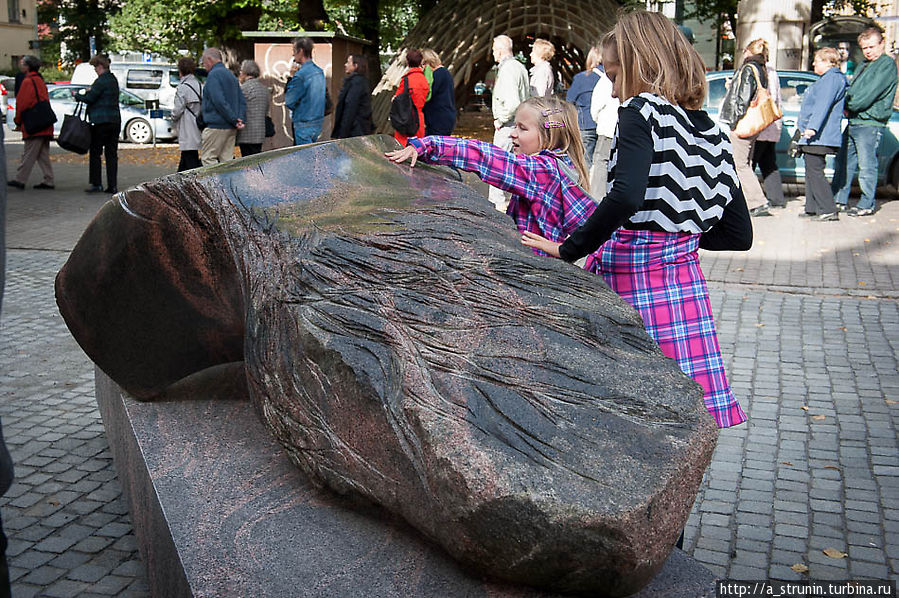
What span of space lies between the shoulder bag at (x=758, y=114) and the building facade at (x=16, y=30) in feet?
145

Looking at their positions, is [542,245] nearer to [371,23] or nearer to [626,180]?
[626,180]

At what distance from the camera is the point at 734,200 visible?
316 cm

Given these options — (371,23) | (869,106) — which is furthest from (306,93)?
(371,23)

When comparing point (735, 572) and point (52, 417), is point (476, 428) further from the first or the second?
point (52, 417)

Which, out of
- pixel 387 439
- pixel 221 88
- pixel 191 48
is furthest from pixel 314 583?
pixel 191 48

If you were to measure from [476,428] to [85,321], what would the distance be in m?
1.98

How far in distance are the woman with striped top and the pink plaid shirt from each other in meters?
0.44

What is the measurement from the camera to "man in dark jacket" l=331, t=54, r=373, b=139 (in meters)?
11.9

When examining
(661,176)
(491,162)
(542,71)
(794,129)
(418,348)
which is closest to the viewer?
(418,348)

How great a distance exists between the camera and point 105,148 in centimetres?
1377

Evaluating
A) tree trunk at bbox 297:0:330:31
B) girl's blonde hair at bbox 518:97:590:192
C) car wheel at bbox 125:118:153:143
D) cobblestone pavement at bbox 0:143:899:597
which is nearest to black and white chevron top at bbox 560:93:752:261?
girl's blonde hair at bbox 518:97:590:192

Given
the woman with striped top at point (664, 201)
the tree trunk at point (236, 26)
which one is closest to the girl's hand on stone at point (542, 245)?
the woman with striped top at point (664, 201)

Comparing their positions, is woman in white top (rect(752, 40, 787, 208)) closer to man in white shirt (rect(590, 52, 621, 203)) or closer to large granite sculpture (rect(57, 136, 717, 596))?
man in white shirt (rect(590, 52, 621, 203))

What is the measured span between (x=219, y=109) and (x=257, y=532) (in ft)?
30.2
